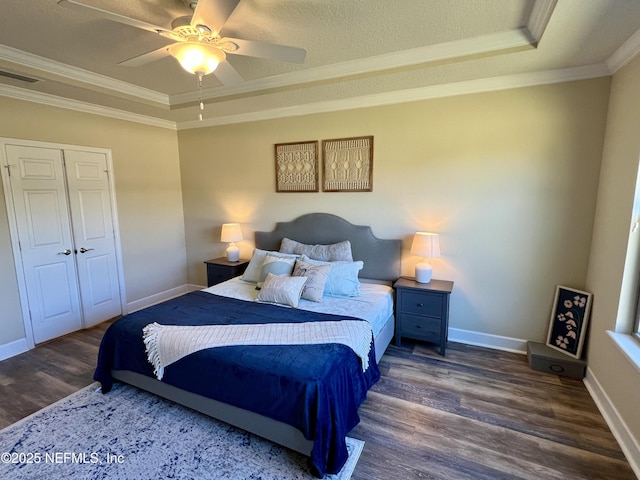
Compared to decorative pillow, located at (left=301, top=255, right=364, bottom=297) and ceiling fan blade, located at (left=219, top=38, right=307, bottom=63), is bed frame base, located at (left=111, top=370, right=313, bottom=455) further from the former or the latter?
ceiling fan blade, located at (left=219, top=38, right=307, bottom=63)

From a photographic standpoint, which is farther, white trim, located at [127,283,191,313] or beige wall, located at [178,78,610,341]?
white trim, located at [127,283,191,313]

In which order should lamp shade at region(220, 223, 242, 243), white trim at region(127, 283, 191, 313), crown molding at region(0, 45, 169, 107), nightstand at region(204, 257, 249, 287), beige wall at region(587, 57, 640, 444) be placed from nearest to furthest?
1. beige wall at region(587, 57, 640, 444)
2. crown molding at region(0, 45, 169, 107)
3. nightstand at region(204, 257, 249, 287)
4. lamp shade at region(220, 223, 242, 243)
5. white trim at region(127, 283, 191, 313)

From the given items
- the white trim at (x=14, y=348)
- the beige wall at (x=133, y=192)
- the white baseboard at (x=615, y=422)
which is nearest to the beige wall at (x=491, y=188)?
the white baseboard at (x=615, y=422)

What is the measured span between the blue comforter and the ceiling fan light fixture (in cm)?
186

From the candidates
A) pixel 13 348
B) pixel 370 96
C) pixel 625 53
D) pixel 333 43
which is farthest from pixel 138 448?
pixel 625 53

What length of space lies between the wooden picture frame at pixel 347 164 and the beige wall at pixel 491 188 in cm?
8

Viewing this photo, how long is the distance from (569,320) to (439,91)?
2.49 meters

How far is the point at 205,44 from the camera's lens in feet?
6.22

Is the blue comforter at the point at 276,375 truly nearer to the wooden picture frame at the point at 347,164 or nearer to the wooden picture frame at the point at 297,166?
the wooden picture frame at the point at 347,164

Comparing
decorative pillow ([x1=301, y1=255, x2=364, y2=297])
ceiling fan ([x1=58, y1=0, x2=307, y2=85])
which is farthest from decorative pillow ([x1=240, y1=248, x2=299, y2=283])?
ceiling fan ([x1=58, y1=0, x2=307, y2=85])

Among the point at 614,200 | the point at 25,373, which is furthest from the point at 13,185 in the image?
the point at 614,200

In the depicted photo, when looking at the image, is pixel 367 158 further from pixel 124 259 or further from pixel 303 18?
pixel 124 259

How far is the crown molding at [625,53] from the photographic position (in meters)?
2.08

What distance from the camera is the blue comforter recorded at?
68.6 inches
